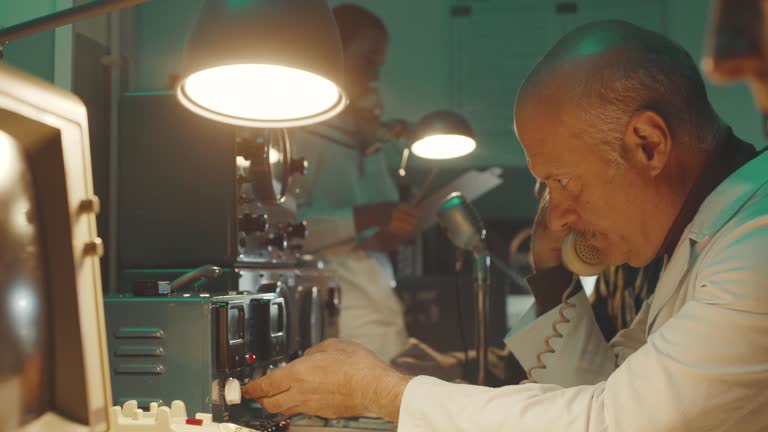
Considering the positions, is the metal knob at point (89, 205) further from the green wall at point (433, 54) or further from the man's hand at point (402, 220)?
the green wall at point (433, 54)

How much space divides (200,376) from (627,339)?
917mm

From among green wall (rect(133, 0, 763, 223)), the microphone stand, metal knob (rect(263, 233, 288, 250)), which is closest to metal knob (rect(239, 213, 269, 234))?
metal knob (rect(263, 233, 288, 250))

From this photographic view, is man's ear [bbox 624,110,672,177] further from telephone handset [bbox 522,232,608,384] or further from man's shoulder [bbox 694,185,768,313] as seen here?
telephone handset [bbox 522,232,608,384]

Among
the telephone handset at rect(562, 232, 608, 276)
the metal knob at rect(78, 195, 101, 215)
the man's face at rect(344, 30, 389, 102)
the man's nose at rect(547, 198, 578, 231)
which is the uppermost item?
the man's face at rect(344, 30, 389, 102)

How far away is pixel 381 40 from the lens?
91.4 inches

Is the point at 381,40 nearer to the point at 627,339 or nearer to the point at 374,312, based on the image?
the point at 374,312

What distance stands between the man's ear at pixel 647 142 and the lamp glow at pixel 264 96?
1.43 feet

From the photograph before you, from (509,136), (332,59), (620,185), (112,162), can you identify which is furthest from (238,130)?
(509,136)

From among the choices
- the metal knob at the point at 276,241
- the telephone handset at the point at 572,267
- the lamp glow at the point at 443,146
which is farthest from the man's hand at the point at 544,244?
the lamp glow at the point at 443,146

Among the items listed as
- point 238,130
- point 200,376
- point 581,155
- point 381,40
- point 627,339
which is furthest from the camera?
point 381,40

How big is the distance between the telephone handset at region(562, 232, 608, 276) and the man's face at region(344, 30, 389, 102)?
1.09m

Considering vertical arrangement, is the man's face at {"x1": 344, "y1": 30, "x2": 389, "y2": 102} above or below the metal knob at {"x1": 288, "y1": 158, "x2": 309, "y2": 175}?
above

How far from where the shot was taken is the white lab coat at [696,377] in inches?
29.0

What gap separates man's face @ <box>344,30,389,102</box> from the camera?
224cm
